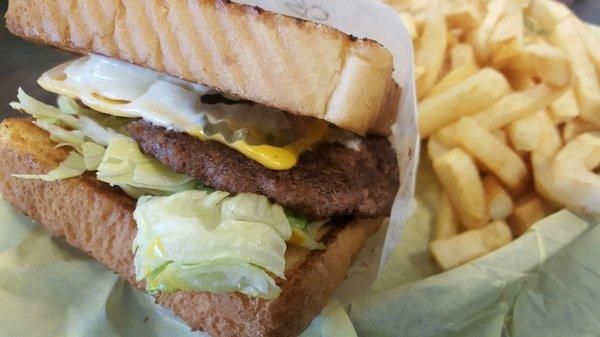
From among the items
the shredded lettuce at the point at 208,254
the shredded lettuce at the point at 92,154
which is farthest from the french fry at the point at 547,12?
the shredded lettuce at the point at 92,154

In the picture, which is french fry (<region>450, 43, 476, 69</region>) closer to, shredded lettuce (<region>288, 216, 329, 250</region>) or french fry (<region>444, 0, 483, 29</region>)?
french fry (<region>444, 0, 483, 29</region>)

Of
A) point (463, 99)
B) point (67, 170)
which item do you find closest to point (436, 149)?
point (463, 99)

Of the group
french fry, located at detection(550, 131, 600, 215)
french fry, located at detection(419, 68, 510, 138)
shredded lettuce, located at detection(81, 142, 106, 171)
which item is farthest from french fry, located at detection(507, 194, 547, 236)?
shredded lettuce, located at detection(81, 142, 106, 171)

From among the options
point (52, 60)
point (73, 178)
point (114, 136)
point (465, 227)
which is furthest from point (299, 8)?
point (52, 60)

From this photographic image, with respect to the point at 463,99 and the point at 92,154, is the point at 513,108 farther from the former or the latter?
the point at 92,154

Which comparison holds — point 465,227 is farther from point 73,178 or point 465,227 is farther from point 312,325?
point 73,178
